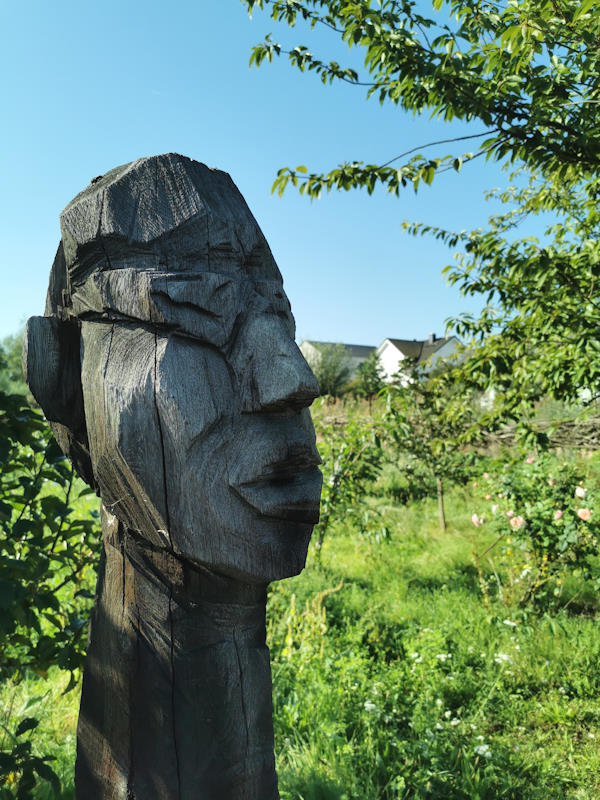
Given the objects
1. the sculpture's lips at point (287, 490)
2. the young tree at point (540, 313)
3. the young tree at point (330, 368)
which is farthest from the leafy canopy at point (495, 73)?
the young tree at point (330, 368)

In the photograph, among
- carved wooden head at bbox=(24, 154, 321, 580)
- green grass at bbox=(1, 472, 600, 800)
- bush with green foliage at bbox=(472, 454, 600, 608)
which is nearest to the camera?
carved wooden head at bbox=(24, 154, 321, 580)

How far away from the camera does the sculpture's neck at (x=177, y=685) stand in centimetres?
108

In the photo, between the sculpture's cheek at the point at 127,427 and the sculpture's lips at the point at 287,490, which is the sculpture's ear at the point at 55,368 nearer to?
the sculpture's cheek at the point at 127,427

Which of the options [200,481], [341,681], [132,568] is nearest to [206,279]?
[200,481]

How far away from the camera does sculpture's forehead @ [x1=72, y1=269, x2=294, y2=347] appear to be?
42.3 inches

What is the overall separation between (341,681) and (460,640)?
48.2 inches

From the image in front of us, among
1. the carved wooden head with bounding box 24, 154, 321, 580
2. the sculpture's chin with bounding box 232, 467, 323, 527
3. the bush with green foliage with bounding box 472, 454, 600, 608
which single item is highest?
the carved wooden head with bounding box 24, 154, 321, 580

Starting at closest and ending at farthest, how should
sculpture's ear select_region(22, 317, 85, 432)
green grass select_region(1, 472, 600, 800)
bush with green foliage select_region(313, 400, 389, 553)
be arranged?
sculpture's ear select_region(22, 317, 85, 432), green grass select_region(1, 472, 600, 800), bush with green foliage select_region(313, 400, 389, 553)

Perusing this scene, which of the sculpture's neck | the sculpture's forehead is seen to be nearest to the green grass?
the sculpture's neck

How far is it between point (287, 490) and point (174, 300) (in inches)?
17.0

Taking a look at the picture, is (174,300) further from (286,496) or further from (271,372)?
(286,496)

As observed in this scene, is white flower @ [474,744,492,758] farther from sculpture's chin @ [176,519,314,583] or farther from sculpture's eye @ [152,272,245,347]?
sculpture's eye @ [152,272,245,347]

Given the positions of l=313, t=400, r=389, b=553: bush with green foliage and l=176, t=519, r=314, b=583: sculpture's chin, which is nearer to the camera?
l=176, t=519, r=314, b=583: sculpture's chin

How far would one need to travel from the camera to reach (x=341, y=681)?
3.07 metres
